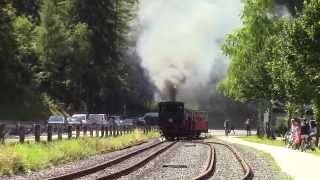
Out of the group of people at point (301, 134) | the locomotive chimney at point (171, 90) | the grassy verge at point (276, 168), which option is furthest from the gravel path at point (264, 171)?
the locomotive chimney at point (171, 90)

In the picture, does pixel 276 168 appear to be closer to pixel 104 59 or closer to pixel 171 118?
pixel 171 118

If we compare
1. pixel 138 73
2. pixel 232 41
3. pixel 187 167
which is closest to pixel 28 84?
pixel 232 41

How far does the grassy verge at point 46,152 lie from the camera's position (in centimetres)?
2305

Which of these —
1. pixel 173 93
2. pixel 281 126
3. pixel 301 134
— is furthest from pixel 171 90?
pixel 301 134

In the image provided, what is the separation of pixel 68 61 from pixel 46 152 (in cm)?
6088

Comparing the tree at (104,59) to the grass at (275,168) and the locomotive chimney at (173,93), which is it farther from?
the grass at (275,168)

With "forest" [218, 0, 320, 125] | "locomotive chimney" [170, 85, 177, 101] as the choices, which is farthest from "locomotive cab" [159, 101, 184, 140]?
"locomotive chimney" [170, 85, 177, 101]

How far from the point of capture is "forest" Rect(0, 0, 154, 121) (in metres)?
68.6

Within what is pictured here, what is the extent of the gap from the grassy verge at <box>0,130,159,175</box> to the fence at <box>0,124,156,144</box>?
1.83 ft

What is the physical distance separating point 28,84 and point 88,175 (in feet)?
165

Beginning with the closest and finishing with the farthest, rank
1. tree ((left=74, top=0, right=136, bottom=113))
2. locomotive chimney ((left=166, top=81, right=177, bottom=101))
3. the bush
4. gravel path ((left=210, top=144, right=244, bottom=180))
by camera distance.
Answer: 1. gravel path ((left=210, top=144, right=244, bottom=180))
2. the bush
3. locomotive chimney ((left=166, top=81, right=177, bottom=101))
4. tree ((left=74, top=0, right=136, bottom=113))

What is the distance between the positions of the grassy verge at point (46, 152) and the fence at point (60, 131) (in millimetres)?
558

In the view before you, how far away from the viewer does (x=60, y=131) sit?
3381cm

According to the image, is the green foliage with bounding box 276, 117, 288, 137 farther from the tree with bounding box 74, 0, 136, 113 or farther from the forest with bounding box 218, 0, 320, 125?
the tree with bounding box 74, 0, 136, 113
